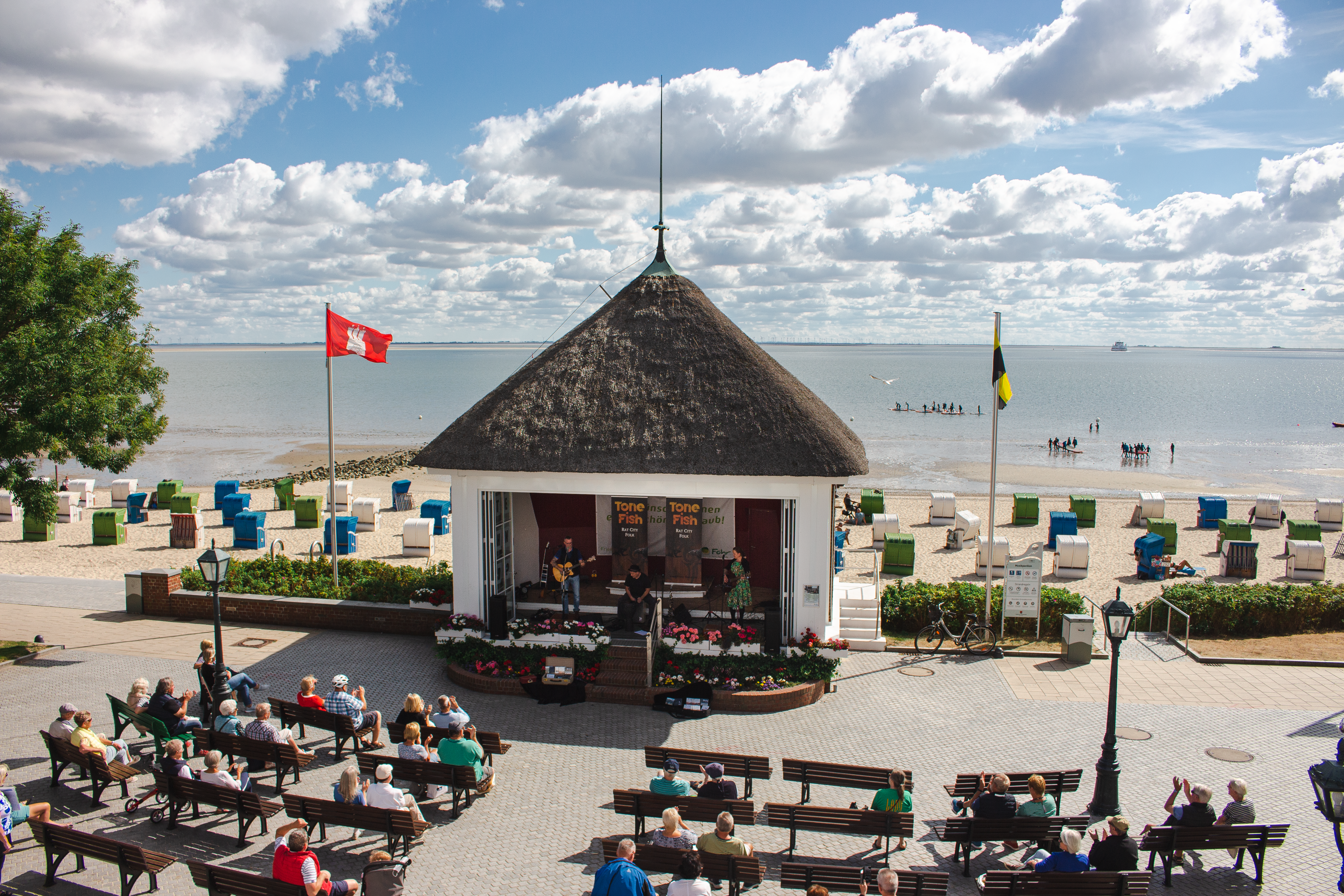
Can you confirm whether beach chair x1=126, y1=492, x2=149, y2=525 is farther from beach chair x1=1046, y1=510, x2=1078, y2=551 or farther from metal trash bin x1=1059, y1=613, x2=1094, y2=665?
beach chair x1=1046, y1=510, x2=1078, y2=551

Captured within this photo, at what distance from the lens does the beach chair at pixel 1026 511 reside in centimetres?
3272

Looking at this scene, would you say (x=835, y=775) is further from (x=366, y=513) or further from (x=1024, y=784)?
Answer: (x=366, y=513)

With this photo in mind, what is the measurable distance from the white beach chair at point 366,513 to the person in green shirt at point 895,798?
24638 millimetres

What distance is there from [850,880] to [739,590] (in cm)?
783

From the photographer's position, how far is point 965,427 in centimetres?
8462

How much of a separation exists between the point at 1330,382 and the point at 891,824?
24633cm

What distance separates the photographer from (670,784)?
970 centimetres


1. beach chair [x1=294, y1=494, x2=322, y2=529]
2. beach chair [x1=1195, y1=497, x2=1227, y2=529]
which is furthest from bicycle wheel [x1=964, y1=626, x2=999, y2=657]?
beach chair [x1=294, y1=494, x2=322, y2=529]

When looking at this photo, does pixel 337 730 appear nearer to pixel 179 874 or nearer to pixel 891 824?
pixel 179 874

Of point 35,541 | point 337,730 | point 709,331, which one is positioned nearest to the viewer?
point 337,730

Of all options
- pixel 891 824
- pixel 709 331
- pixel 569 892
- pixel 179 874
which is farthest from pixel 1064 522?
pixel 179 874

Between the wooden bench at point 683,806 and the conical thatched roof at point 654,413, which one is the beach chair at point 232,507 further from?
the wooden bench at point 683,806

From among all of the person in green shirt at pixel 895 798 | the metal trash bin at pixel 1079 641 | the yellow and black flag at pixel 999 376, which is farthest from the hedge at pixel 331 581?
the metal trash bin at pixel 1079 641

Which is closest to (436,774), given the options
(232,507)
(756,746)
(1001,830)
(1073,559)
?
(756,746)
